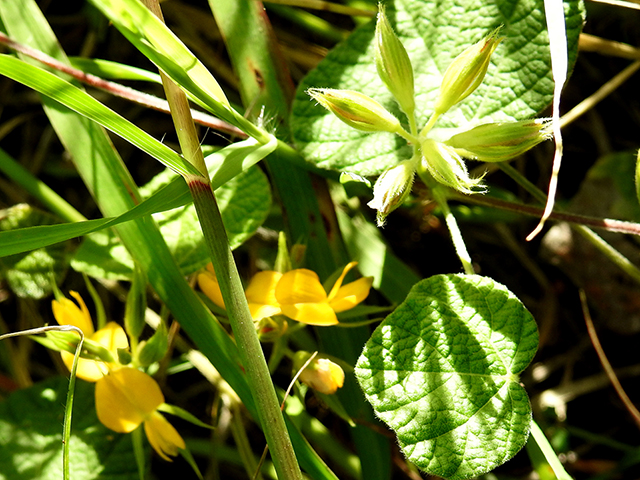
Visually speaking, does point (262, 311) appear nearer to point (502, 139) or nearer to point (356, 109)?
point (356, 109)

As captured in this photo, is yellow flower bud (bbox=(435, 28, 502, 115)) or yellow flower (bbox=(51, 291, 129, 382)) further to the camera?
yellow flower (bbox=(51, 291, 129, 382))

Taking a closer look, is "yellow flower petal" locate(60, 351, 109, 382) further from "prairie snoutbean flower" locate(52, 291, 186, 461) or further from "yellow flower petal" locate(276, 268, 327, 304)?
"yellow flower petal" locate(276, 268, 327, 304)

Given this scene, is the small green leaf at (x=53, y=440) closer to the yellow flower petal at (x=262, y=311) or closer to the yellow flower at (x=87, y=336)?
the yellow flower at (x=87, y=336)

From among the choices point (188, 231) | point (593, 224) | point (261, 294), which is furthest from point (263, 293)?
point (593, 224)

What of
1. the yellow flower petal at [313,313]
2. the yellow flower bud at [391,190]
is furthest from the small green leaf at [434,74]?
the yellow flower petal at [313,313]

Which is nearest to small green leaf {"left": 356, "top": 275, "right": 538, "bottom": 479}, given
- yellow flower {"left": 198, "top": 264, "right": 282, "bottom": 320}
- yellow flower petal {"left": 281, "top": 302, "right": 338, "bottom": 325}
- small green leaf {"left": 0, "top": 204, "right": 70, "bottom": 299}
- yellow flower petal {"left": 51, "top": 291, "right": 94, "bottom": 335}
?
yellow flower petal {"left": 281, "top": 302, "right": 338, "bottom": 325}
